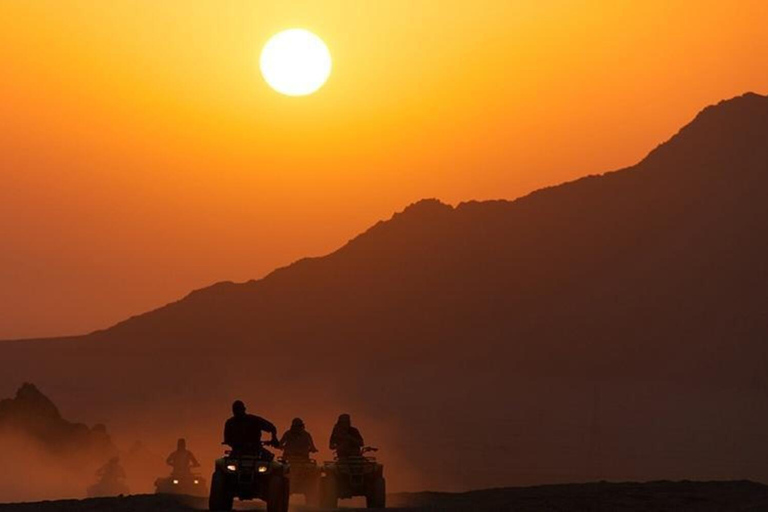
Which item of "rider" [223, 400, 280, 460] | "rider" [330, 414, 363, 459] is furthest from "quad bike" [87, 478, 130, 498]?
"rider" [223, 400, 280, 460]

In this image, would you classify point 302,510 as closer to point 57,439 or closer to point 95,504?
point 95,504

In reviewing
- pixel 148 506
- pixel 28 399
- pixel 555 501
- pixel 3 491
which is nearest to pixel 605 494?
pixel 555 501

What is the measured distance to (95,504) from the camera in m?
31.4

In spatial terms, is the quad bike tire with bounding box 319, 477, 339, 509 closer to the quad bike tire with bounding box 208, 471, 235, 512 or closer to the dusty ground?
the dusty ground

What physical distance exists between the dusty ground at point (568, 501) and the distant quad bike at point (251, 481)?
2.35 m

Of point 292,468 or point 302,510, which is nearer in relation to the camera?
point 302,510

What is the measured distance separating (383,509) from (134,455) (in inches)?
2013

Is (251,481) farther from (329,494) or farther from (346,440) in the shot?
(346,440)

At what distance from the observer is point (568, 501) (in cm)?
3375

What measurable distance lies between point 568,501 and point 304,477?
5590mm

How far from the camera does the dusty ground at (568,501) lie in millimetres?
31312

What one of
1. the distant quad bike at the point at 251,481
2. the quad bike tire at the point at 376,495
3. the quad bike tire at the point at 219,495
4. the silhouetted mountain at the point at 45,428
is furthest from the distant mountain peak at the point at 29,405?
the distant quad bike at the point at 251,481

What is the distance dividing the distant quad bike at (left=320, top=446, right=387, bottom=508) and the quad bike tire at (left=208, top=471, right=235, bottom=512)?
5729 millimetres

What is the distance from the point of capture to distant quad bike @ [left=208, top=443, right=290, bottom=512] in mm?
27578
